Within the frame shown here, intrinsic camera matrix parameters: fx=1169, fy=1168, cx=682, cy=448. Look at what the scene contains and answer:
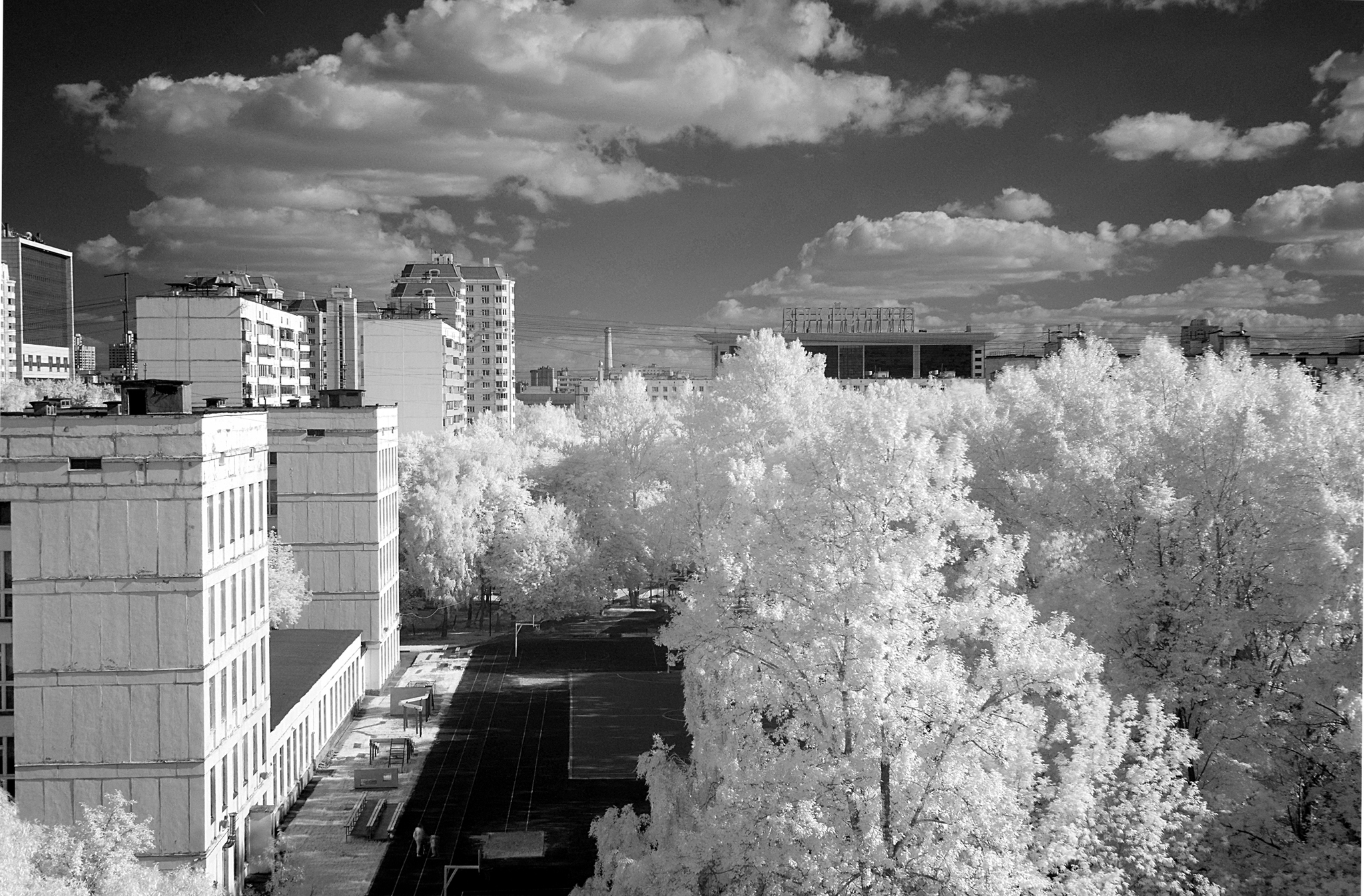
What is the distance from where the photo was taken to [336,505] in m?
18.3

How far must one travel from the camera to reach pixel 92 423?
934 centimetres

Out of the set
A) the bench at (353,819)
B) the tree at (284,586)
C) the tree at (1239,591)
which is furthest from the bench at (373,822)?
the tree at (1239,591)

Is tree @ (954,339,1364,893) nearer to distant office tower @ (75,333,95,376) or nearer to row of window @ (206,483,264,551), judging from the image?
row of window @ (206,483,264,551)

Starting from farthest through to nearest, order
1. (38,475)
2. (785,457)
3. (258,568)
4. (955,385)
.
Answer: (955,385), (785,457), (258,568), (38,475)

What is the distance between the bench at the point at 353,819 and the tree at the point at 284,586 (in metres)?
4.10

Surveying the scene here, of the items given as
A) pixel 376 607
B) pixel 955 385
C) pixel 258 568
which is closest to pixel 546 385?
pixel 955 385

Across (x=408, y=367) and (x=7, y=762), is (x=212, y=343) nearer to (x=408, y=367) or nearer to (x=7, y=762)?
(x=408, y=367)

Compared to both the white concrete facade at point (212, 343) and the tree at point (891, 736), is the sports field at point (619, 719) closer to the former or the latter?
the tree at point (891, 736)

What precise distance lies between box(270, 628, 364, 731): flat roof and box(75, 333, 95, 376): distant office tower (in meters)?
32.2

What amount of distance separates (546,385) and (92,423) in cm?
9566

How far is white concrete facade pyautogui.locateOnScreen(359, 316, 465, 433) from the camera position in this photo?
40125 millimetres

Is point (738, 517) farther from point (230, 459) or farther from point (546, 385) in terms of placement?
point (546, 385)

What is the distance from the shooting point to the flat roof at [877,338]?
3619 centimetres

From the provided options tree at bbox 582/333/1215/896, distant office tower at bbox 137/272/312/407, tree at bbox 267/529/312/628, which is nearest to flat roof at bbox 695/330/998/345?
distant office tower at bbox 137/272/312/407
